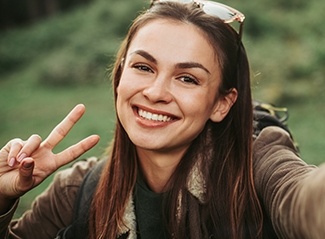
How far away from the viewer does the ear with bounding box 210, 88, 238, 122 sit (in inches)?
101

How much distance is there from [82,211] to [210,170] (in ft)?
1.99

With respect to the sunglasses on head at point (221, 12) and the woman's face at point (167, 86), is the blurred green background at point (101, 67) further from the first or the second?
the woman's face at point (167, 86)

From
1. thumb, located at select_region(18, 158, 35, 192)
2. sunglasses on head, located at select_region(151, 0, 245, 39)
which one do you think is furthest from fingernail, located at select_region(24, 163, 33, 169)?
sunglasses on head, located at select_region(151, 0, 245, 39)

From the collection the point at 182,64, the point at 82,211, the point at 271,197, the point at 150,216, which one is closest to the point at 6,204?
the point at 82,211

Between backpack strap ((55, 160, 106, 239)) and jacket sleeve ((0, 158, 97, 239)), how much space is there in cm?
4

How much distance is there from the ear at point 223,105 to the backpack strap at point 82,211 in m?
0.62

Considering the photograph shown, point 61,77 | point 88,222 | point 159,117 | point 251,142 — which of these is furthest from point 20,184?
point 61,77

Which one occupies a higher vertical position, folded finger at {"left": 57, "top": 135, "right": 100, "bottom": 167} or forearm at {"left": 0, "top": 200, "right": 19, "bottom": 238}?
folded finger at {"left": 57, "top": 135, "right": 100, "bottom": 167}

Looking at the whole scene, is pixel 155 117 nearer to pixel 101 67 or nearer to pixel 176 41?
pixel 176 41

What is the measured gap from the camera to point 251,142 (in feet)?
8.04

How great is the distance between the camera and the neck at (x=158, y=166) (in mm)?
2572

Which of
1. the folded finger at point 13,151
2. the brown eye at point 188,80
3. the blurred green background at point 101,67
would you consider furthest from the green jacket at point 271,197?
the blurred green background at point 101,67

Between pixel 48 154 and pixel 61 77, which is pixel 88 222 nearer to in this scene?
pixel 48 154

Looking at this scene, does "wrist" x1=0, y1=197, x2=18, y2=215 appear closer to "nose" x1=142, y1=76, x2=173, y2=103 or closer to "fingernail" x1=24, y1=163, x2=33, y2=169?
"fingernail" x1=24, y1=163, x2=33, y2=169
